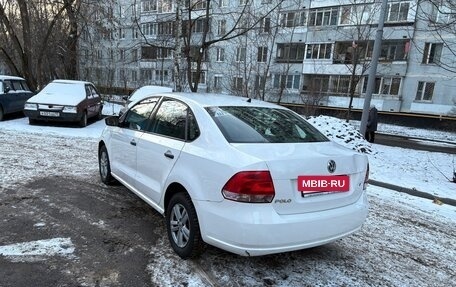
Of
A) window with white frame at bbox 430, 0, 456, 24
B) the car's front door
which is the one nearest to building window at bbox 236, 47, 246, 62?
window with white frame at bbox 430, 0, 456, 24

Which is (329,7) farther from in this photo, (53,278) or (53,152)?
(53,278)

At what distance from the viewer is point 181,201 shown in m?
3.42

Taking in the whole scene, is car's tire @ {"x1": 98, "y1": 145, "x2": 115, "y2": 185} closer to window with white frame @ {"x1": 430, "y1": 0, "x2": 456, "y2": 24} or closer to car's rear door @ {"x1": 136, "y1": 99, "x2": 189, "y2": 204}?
car's rear door @ {"x1": 136, "y1": 99, "x2": 189, "y2": 204}

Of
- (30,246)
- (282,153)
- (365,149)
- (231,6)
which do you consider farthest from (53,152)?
(231,6)

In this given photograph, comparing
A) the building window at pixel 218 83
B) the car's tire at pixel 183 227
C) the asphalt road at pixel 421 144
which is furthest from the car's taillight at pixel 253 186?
the building window at pixel 218 83

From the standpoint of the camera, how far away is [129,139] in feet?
15.2

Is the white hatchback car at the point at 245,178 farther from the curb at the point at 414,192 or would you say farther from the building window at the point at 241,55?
the building window at the point at 241,55

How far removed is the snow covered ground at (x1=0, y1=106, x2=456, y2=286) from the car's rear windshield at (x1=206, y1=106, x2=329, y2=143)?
1.24 meters

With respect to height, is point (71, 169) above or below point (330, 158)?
below

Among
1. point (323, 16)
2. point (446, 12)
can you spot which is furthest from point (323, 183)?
point (323, 16)

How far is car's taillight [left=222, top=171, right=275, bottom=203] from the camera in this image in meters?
2.84

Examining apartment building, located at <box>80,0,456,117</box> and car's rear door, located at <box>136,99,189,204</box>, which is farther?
apartment building, located at <box>80,0,456,117</box>

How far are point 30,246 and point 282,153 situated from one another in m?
2.68

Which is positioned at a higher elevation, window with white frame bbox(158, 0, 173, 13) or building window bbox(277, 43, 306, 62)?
window with white frame bbox(158, 0, 173, 13)
